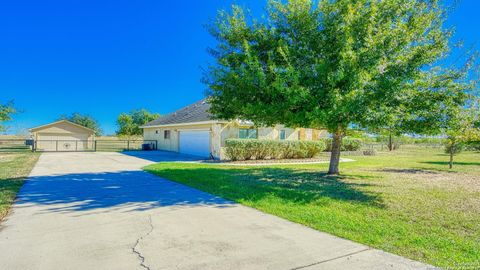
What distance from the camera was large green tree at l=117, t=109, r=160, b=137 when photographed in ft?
157

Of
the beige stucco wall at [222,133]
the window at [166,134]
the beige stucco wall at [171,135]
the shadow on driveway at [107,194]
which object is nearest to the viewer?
the shadow on driveway at [107,194]

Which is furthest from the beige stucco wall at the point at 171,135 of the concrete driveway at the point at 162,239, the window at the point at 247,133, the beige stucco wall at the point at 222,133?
the concrete driveway at the point at 162,239

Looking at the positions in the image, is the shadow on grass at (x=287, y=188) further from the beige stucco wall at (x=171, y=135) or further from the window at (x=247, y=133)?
the beige stucco wall at (x=171, y=135)

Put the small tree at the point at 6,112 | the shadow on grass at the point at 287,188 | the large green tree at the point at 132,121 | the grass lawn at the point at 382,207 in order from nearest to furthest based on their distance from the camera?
the grass lawn at the point at 382,207 < the shadow on grass at the point at 287,188 < the small tree at the point at 6,112 < the large green tree at the point at 132,121

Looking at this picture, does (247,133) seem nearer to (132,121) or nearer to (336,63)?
(336,63)

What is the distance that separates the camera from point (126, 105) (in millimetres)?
54000

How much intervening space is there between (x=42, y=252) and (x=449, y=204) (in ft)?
26.3

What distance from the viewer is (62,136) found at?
99.1ft

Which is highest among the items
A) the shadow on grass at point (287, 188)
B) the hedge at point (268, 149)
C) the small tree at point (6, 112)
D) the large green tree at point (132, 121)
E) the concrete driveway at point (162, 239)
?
the large green tree at point (132, 121)

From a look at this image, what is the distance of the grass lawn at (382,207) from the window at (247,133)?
9.29 meters

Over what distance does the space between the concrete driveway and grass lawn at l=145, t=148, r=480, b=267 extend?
1.39 ft

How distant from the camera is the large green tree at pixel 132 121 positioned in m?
47.7

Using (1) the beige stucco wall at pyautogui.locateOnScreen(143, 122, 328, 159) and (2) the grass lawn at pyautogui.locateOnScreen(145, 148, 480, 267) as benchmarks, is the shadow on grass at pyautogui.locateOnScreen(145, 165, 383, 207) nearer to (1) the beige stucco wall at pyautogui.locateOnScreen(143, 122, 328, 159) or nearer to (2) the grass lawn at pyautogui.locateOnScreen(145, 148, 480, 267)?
(2) the grass lawn at pyautogui.locateOnScreen(145, 148, 480, 267)

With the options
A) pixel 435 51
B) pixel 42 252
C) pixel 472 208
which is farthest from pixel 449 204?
pixel 42 252
